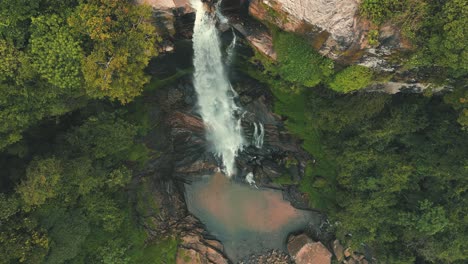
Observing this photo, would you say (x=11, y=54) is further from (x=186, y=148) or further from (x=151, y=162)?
(x=186, y=148)

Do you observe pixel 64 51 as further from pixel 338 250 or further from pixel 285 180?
pixel 338 250

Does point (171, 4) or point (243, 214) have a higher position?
point (171, 4)

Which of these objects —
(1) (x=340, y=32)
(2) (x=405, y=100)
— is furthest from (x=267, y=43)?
(2) (x=405, y=100)

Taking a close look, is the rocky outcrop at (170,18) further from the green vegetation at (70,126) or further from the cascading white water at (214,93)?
the green vegetation at (70,126)

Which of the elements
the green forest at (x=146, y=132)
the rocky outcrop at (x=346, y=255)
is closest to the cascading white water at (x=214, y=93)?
the green forest at (x=146, y=132)

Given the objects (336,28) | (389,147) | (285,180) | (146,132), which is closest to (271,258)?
(285,180)

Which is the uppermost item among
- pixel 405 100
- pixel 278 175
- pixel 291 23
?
pixel 291 23
